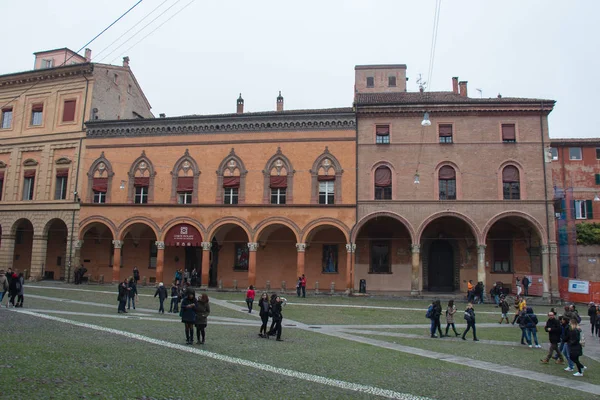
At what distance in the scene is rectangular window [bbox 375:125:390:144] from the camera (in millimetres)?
30625

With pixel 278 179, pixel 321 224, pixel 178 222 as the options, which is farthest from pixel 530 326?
pixel 178 222

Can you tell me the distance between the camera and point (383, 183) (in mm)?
30141

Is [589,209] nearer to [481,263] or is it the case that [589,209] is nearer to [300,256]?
[481,263]

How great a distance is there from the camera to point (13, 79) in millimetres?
36406

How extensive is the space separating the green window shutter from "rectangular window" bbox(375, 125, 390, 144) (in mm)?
19623

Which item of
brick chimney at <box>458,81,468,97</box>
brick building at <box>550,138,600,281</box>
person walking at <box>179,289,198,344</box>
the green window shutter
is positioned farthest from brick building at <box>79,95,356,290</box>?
the green window shutter

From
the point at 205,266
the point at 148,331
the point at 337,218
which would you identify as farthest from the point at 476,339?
the point at 205,266

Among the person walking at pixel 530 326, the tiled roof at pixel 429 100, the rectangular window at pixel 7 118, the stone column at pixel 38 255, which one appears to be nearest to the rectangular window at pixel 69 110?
the rectangular window at pixel 7 118

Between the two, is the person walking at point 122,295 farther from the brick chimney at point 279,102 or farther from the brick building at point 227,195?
the brick chimney at point 279,102

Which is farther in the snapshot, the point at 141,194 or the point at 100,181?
the point at 100,181

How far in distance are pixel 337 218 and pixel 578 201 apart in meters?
22.3

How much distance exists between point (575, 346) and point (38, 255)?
35.3 meters

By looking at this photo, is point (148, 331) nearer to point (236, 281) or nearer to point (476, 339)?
point (476, 339)

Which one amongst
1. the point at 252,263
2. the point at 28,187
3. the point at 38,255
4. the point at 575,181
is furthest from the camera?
the point at 575,181
